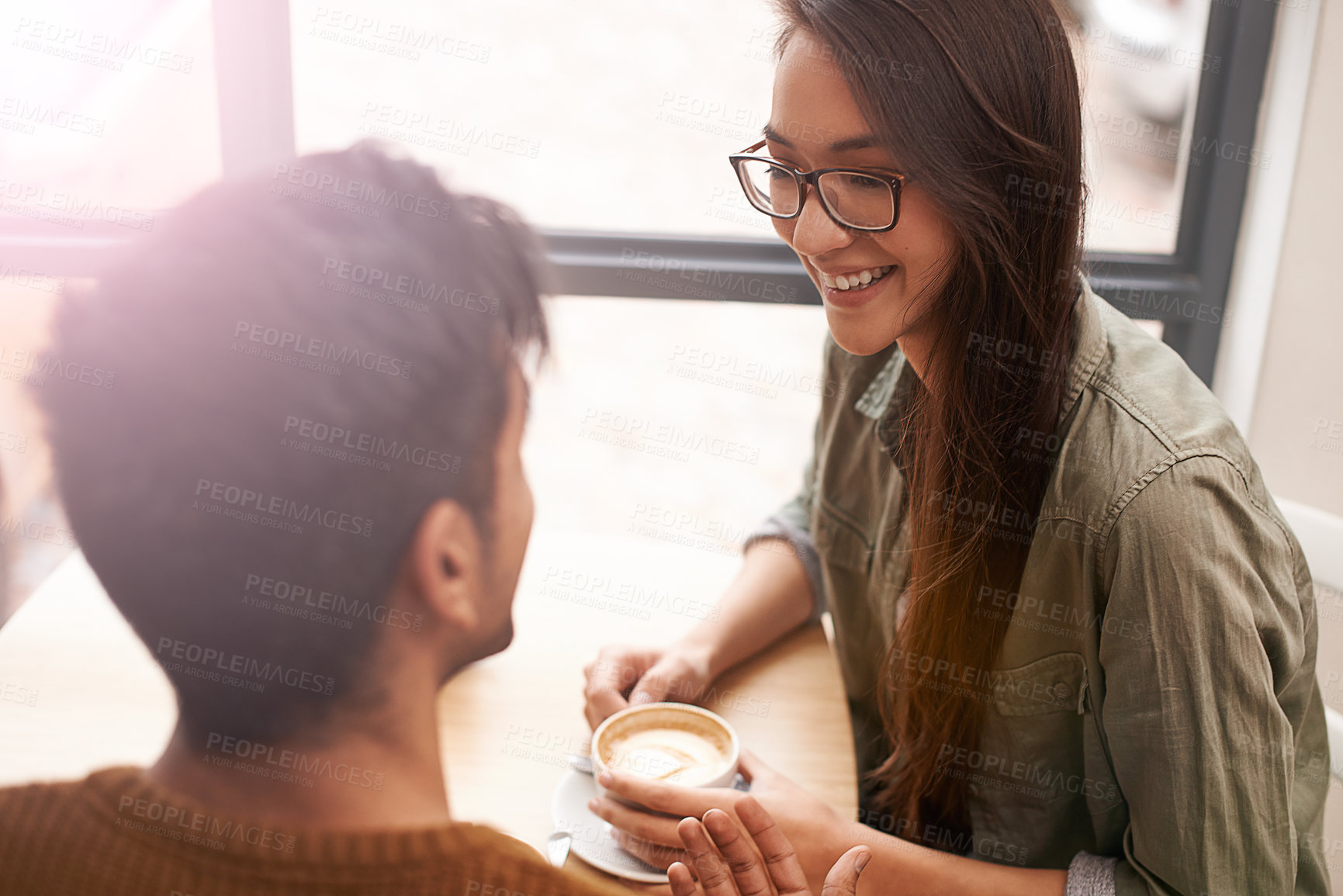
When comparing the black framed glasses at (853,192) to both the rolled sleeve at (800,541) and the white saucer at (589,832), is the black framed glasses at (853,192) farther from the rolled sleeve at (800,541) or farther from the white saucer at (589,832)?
the white saucer at (589,832)

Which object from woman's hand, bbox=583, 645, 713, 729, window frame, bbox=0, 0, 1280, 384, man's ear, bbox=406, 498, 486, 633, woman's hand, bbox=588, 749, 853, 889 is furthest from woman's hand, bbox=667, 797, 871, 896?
window frame, bbox=0, 0, 1280, 384

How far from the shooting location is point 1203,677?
80cm

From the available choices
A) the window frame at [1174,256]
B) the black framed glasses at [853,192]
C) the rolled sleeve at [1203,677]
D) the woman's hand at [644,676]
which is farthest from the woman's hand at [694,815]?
the window frame at [1174,256]

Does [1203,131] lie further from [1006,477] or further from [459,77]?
[459,77]

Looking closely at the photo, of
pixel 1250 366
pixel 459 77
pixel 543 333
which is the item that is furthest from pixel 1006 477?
pixel 459 77

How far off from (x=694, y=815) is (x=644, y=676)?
9.4 inches

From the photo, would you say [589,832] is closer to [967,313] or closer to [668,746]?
[668,746]

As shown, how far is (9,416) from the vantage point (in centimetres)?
48

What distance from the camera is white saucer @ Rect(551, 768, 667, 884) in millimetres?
832

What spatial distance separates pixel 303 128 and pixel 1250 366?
5.05 feet

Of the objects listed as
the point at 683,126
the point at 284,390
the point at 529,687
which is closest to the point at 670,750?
the point at 529,687

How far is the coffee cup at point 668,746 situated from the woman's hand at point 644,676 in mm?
71

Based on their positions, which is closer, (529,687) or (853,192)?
(853,192)

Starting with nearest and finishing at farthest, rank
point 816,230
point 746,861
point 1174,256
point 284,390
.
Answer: point 284,390
point 746,861
point 816,230
point 1174,256
